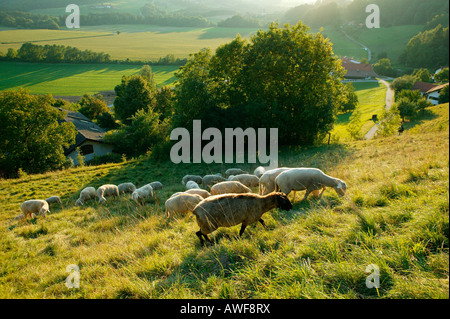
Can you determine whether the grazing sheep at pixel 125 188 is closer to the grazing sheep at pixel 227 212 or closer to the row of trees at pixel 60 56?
the grazing sheep at pixel 227 212

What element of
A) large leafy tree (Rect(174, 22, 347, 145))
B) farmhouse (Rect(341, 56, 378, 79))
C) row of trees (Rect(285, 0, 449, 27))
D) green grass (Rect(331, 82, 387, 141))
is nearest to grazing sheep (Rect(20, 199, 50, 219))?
large leafy tree (Rect(174, 22, 347, 145))

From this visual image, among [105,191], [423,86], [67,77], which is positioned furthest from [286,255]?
[67,77]

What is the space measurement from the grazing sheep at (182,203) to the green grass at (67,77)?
6982 cm

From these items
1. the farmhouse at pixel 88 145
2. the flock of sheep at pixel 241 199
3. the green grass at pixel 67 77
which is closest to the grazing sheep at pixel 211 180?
the flock of sheep at pixel 241 199

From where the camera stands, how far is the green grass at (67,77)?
72812mm

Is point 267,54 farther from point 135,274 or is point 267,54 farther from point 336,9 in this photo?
point 336,9

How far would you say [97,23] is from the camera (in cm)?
12481

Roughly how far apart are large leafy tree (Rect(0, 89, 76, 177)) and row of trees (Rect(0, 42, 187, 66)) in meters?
71.9

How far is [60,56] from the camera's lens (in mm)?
90750

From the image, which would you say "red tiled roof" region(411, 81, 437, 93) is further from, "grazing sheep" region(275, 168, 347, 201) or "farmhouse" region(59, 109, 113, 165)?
"farmhouse" region(59, 109, 113, 165)

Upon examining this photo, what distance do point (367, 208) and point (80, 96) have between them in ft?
291

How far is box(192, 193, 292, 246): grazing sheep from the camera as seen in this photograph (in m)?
6.05

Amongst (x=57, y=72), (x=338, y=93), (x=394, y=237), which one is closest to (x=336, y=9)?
(x=338, y=93)

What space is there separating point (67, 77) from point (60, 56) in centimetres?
1517
